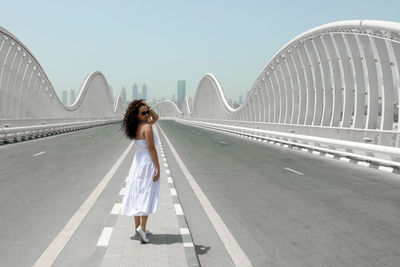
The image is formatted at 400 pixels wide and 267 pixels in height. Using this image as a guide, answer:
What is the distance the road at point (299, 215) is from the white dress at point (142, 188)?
2.63 feet

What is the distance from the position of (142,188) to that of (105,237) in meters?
0.83

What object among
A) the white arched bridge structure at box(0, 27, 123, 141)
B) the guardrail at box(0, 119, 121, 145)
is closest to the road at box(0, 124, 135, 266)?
the guardrail at box(0, 119, 121, 145)

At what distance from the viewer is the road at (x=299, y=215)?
527 cm

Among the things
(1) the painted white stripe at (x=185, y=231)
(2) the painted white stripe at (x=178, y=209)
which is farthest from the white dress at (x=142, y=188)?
(2) the painted white stripe at (x=178, y=209)

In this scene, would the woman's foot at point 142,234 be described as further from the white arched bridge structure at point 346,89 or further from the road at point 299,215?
the white arched bridge structure at point 346,89

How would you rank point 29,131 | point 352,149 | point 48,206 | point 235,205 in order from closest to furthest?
point 48,206 < point 235,205 < point 352,149 < point 29,131

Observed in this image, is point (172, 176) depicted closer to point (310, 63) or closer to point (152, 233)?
point (152, 233)

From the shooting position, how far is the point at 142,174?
5.54m

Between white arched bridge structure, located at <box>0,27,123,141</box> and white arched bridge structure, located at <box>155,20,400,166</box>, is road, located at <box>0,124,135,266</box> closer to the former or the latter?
white arched bridge structure, located at <box>155,20,400,166</box>

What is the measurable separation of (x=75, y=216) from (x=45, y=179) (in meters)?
4.53

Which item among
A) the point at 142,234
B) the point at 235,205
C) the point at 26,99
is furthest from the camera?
the point at 26,99

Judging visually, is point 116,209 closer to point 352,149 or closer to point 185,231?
point 185,231

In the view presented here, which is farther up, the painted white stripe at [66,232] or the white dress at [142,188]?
the white dress at [142,188]

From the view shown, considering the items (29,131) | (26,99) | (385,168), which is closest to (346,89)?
(385,168)
